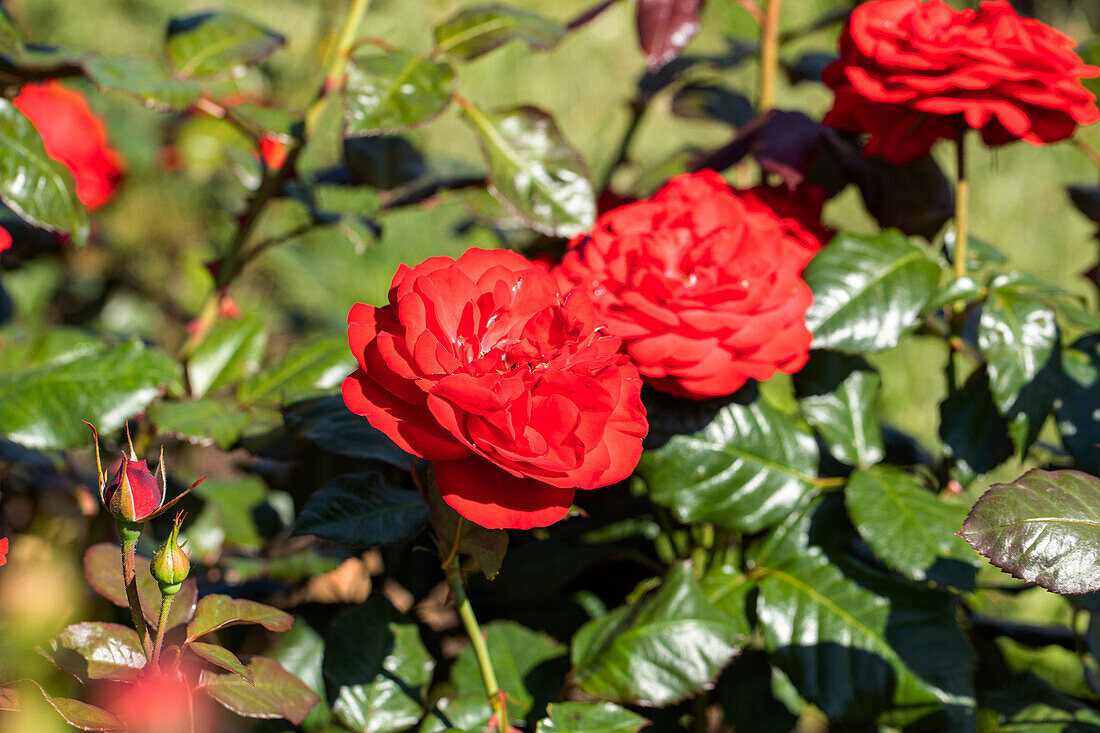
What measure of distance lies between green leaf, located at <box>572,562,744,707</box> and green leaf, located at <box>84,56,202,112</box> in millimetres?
554

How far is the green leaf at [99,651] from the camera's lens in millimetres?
524

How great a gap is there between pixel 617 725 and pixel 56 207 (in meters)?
0.56

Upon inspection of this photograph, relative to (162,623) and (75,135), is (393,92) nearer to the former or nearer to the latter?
(162,623)

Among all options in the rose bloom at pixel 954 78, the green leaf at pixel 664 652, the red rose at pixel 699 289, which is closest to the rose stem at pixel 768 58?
the rose bloom at pixel 954 78

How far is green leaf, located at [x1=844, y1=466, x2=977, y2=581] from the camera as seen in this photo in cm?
70

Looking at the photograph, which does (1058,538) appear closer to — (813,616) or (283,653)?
(813,616)

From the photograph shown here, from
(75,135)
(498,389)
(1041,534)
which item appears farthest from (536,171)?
(75,135)

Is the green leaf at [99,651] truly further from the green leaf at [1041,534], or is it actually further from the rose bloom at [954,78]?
the rose bloom at [954,78]

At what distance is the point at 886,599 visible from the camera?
0.74 meters

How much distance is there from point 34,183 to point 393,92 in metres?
0.28

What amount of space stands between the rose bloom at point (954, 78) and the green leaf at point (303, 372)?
480mm

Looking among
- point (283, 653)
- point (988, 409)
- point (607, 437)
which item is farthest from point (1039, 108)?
point (283, 653)

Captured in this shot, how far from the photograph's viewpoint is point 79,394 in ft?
2.41

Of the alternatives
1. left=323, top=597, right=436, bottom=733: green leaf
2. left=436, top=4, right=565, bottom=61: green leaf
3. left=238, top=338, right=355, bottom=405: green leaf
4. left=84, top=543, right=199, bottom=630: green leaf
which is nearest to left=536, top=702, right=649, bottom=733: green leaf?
left=323, top=597, right=436, bottom=733: green leaf
